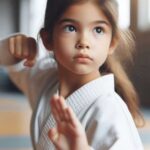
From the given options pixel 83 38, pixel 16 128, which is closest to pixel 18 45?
pixel 83 38

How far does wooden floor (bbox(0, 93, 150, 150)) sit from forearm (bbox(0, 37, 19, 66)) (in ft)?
1.09

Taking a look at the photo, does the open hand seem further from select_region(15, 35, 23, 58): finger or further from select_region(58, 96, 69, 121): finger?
select_region(15, 35, 23, 58): finger

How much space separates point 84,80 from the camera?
0.43 metres

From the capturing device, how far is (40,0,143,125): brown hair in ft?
1.30

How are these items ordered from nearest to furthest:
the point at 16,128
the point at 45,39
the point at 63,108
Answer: the point at 63,108 < the point at 45,39 < the point at 16,128

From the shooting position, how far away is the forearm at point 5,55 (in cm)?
47

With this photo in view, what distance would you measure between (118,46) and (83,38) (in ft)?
0.21

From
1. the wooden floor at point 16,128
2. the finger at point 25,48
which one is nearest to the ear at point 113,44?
the finger at point 25,48

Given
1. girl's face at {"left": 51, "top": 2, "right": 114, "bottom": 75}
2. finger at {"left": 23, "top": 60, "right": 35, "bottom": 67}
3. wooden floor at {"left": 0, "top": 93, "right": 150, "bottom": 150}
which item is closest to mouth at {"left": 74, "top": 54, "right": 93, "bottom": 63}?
girl's face at {"left": 51, "top": 2, "right": 114, "bottom": 75}

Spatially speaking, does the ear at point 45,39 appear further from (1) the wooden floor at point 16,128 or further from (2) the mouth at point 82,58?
(1) the wooden floor at point 16,128

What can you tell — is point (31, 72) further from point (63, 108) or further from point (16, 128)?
point (16, 128)

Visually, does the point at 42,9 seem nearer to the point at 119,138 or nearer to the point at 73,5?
the point at 73,5

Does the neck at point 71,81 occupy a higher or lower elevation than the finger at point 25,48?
lower

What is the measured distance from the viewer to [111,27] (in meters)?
0.40
